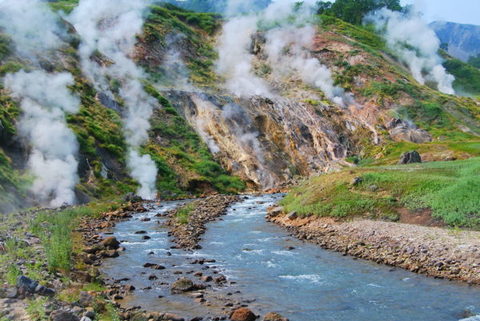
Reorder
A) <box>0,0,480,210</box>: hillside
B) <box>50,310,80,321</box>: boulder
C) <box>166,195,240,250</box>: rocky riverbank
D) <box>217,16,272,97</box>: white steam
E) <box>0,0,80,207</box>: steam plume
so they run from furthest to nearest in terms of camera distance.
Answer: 1. <box>217,16,272,97</box>: white steam
2. <box>0,0,480,210</box>: hillside
3. <box>0,0,80,207</box>: steam plume
4. <box>166,195,240,250</box>: rocky riverbank
5. <box>50,310,80,321</box>: boulder

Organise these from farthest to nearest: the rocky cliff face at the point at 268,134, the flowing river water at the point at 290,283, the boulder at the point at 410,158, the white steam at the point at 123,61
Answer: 1. the rocky cliff face at the point at 268,134
2. the white steam at the point at 123,61
3. the boulder at the point at 410,158
4. the flowing river water at the point at 290,283

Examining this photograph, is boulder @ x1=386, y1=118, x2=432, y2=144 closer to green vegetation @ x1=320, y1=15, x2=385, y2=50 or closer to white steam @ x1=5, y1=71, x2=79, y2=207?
green vegetation @ x1=320, y1=15, x2=385, y2=50

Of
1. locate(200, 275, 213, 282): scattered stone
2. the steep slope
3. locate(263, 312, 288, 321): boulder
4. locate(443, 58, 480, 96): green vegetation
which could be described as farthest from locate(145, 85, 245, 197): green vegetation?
locate(443, 58, 480, 96): green vegetation

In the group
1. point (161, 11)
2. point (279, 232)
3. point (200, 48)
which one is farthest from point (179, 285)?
point (161, 11)

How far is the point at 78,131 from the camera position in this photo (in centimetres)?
4491

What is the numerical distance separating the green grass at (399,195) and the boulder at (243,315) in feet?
43.5

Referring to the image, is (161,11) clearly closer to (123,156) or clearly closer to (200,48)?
(200,48)

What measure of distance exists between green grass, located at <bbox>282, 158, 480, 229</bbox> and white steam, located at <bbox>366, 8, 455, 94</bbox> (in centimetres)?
7400

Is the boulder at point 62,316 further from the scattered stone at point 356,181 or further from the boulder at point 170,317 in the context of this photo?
the scattered stone at point 356,181

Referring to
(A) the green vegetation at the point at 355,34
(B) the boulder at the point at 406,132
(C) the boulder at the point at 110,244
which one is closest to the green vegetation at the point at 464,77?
(A) the green vegetation at the point at 355,34

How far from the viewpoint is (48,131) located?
40.9 metres

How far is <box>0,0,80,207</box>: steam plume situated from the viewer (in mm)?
37188

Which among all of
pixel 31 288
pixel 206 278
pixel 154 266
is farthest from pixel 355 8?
pixel 31 288

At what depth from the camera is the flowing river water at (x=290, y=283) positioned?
45.0 feet
